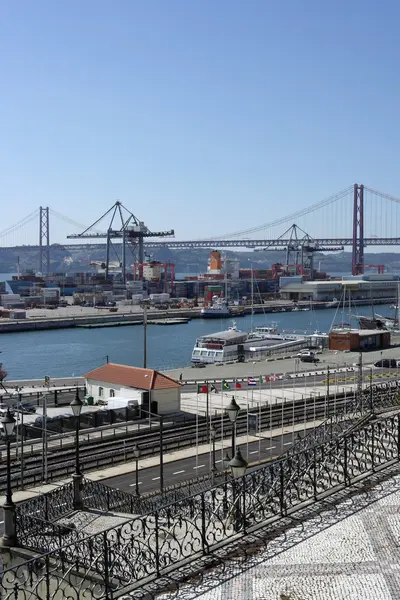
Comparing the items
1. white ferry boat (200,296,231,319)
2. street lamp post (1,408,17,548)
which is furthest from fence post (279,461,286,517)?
white ferry boat (200,296,231,319)

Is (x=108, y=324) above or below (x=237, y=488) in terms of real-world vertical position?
below

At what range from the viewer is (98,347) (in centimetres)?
3319

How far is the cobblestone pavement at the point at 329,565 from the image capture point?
3318 millimetres

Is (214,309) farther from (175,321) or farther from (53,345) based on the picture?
(53,345)

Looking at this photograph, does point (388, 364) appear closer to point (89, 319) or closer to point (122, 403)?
point (122, 403)

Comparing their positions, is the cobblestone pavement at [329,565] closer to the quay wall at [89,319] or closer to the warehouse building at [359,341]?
the warehouse building at [359,341]

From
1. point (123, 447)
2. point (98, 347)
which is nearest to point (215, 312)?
point (98, 347)

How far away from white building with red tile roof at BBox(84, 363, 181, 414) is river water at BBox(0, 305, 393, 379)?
10.4 m

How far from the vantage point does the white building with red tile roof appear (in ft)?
44.5

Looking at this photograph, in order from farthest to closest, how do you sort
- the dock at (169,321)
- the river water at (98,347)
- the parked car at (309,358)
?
the dock at (169,321), the river water at (98,347), the parked car at (309,358)

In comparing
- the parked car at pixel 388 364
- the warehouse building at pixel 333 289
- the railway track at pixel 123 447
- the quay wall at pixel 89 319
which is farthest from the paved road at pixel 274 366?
the warehouse building at pixel 333 289

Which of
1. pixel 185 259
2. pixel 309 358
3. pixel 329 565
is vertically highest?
pixel 185 259

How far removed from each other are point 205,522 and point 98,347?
2937 cm

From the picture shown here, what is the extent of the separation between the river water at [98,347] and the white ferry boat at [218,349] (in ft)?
3.55
